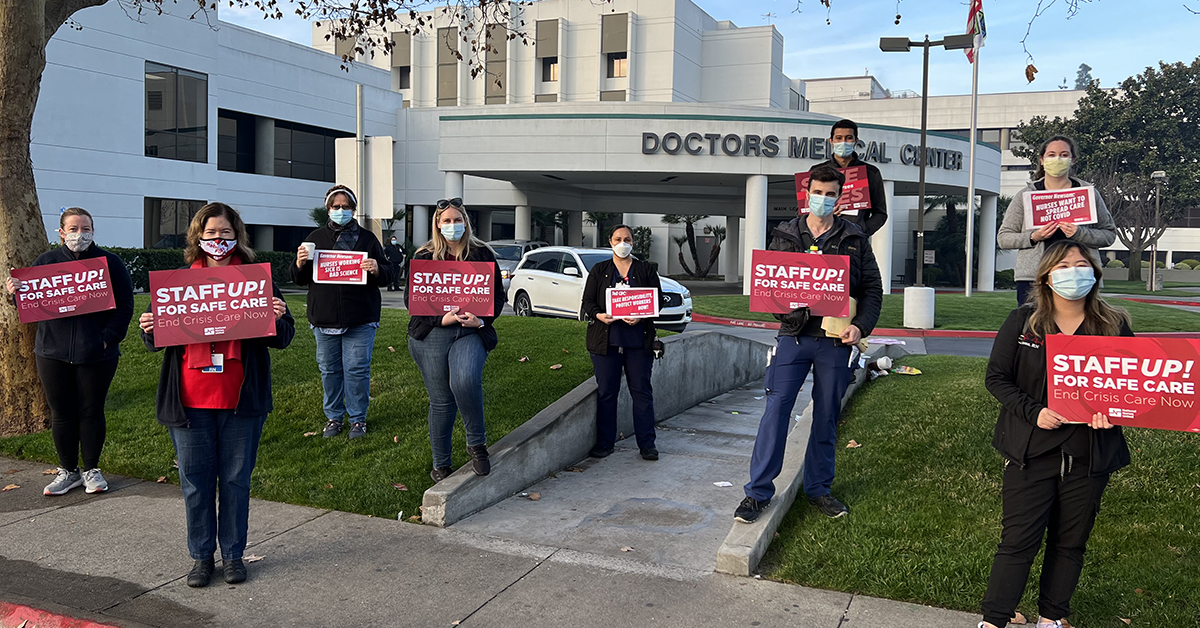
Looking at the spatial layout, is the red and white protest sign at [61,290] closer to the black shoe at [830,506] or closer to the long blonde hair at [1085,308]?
the black shoe at [830,506]

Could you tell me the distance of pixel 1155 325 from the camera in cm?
2023

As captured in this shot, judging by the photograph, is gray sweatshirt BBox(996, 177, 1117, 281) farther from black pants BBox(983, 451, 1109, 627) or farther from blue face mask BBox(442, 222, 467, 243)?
blue face mask BBox(442, 222, 467, 243)

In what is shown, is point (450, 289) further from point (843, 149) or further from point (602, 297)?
point (843, 149)

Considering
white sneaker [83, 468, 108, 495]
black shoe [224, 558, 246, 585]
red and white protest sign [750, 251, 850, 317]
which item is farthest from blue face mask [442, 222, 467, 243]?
white sneaker [83, 468, 108, 495]

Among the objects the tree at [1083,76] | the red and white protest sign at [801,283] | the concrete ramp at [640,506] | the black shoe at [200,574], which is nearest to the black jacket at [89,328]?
the black shoe at [200,574]

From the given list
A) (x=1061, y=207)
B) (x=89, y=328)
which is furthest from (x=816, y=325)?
(x=89, y=328)

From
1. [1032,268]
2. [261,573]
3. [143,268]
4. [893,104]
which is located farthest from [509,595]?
[893,104]

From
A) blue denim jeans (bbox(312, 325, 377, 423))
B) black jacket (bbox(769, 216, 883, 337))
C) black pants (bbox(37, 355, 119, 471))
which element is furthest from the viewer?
blue denim jeans (bbox(312, 325, 377, 423))

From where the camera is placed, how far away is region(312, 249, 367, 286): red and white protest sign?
6.82 meters

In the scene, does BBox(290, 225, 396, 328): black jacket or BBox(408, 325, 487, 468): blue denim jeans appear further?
BBox(290, 225, 396, 328): black jacket

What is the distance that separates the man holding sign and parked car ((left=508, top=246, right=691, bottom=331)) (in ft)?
38.3

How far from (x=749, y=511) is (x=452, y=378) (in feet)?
7.27

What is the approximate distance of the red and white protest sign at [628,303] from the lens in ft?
23.7

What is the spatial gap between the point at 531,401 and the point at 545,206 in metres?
33.1
